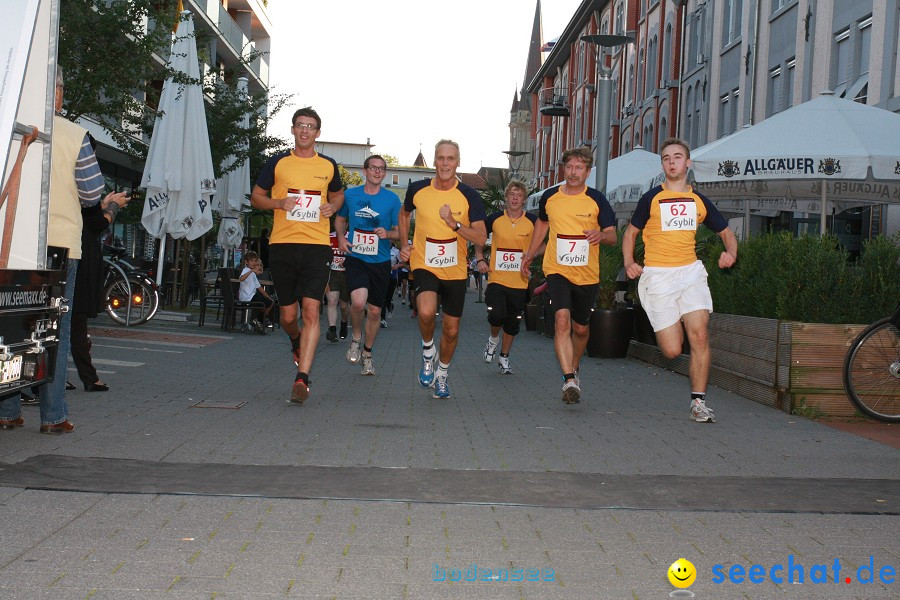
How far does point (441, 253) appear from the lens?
31.3ft

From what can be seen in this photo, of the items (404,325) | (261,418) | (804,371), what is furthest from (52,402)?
(404,325)

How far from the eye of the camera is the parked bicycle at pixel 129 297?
1666cm

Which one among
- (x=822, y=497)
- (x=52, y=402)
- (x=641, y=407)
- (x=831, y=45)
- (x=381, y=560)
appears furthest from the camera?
(x=831, y=45)

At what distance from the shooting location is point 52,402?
6766mm

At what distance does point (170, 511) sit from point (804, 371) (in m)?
5.69

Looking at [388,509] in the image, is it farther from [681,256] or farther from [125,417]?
[681,256]

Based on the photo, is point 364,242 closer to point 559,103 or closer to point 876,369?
point 876,369

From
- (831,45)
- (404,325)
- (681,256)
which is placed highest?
(831,45)

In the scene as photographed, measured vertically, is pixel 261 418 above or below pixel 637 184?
below

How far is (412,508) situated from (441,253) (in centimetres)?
464

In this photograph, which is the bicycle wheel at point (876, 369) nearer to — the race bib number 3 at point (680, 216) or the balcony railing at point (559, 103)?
the race bib number 3 at point (680, 216)

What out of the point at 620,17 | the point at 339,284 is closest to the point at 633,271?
the point at 339,284

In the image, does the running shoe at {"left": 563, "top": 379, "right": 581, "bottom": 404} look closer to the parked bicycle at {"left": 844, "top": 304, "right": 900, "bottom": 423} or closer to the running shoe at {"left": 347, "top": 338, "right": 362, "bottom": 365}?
the parked bicycle at {"left": 844, "top": 304, "right": 900, "bottom": 423}

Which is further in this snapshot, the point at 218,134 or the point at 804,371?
the point at 218,134
